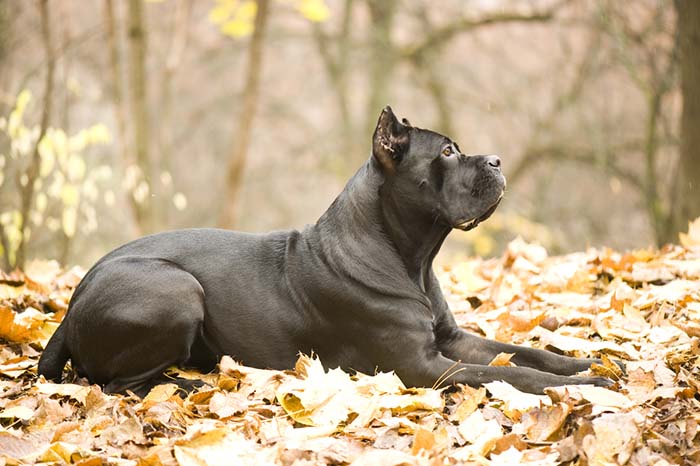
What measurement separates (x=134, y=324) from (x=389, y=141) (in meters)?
1.61

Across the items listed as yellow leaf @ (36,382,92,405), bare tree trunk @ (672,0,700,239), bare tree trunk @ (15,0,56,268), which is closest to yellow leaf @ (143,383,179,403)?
yellow leaf @ (36,382,92,405)

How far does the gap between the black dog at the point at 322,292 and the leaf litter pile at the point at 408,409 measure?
17 centimetres

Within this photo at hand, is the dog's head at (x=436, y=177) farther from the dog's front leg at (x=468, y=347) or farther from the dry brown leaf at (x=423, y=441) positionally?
the dry brown leaf at (x=423, y=441)

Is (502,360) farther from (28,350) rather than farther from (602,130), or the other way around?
(602,130)

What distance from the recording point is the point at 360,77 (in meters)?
20.1

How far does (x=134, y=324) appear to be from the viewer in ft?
13.3

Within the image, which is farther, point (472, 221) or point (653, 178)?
point (653, 178)

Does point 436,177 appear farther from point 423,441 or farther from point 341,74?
point 341,74

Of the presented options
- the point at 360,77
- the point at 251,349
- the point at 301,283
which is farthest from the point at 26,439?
the point at 360,77

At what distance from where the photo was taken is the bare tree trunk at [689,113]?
315 inches

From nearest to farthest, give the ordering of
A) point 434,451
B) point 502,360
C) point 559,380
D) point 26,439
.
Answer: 1. point 434,451
2. point 26,439
3. point 559,380
4. point 502,360

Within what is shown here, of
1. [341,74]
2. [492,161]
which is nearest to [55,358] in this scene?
[492,161]

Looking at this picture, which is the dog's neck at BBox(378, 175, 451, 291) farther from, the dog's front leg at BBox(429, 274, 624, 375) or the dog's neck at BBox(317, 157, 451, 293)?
the dog's front leg at BBox(429, 274, 624, 375)

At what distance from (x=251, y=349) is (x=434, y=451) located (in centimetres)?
163
